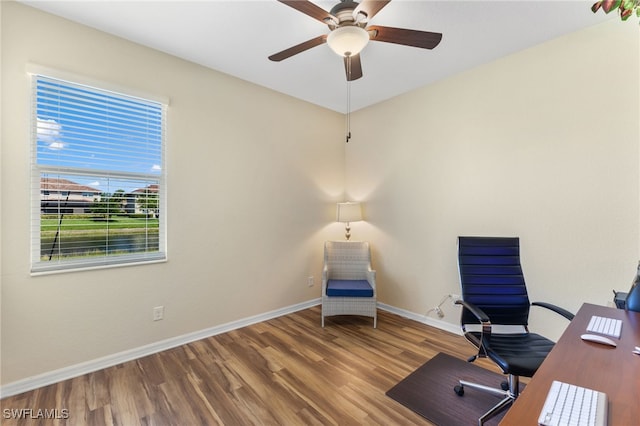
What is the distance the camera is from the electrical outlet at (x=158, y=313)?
2.53m

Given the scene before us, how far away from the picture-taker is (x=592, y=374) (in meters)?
0.97

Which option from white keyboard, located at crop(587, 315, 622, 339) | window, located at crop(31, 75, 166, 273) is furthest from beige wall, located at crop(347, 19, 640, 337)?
window, located at crop(31, 75, 166, 273)

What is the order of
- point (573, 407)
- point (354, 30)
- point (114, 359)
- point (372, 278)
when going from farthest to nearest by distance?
1. point (372, 278)
2. point (114, 359)
3. point (354, 30)
4. point (573, 407)

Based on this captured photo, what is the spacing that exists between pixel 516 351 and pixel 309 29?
2.69 metres

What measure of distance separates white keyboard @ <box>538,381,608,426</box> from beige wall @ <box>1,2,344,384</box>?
277cm

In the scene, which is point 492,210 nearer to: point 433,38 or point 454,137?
point 454,137

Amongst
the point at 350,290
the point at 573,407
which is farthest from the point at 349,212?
the point at 573,407

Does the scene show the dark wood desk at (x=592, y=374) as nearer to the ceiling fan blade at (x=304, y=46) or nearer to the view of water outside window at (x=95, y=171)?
the ceiling fan blade at (x=304, y=46)

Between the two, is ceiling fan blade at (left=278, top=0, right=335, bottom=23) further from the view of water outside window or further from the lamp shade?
the lamp shade

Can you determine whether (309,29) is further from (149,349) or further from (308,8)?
(149,349)

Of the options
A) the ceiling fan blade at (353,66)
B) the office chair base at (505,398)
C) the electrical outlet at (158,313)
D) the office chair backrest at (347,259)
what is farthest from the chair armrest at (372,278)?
the electrical outlet at (158,313)

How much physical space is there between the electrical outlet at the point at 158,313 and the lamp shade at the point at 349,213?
2.20 metres

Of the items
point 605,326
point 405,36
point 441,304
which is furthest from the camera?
point 441,304

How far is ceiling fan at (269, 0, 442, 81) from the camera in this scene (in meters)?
1.60
